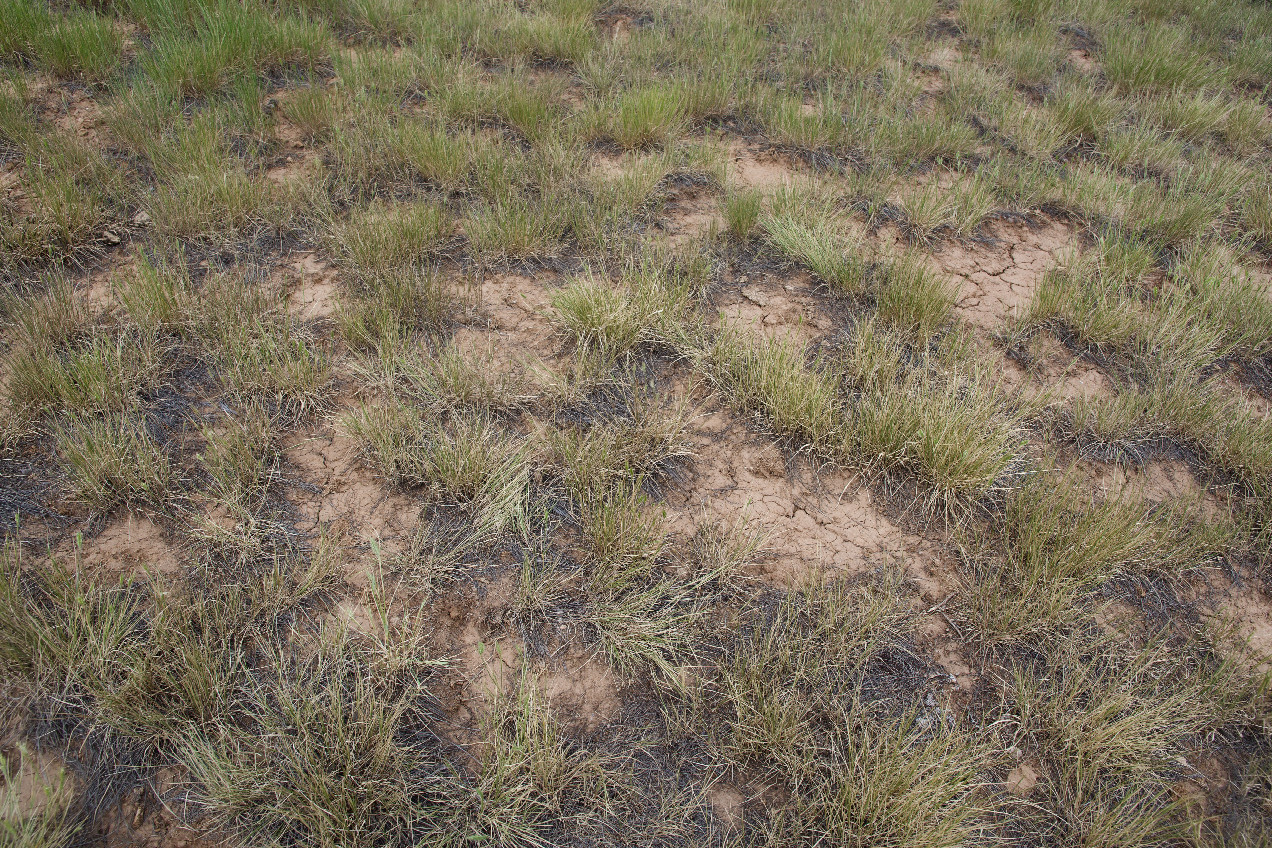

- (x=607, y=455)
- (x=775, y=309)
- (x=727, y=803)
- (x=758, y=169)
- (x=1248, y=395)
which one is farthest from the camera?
(x=758, y=169)

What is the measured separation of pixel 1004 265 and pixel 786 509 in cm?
199

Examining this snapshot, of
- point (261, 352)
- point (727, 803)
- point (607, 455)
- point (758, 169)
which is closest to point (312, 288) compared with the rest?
point (261, 352)

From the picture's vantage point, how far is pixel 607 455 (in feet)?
7.78

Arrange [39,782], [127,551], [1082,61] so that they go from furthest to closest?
1. [1082,61]
2. [127,551]
3. [39,782]

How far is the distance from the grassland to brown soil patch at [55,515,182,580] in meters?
0.01

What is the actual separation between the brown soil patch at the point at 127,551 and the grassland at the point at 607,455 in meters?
0.01

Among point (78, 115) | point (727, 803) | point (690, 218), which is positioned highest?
point (78, 115)

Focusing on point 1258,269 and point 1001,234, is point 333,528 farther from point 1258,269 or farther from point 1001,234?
point 1258,269

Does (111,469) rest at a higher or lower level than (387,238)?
lower

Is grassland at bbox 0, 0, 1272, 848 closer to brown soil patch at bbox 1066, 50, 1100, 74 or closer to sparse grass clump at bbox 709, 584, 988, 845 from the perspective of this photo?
sparse grass clump at bbox 709, 584, 988, 845

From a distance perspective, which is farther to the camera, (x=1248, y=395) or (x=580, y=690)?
(x=1248, y=395)

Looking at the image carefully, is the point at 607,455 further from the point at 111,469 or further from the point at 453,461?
the point at 111,469

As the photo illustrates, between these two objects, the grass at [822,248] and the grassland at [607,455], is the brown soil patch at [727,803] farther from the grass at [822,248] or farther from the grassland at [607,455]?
the grass at [822,248]

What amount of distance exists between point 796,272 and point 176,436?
Result: 103 inches
